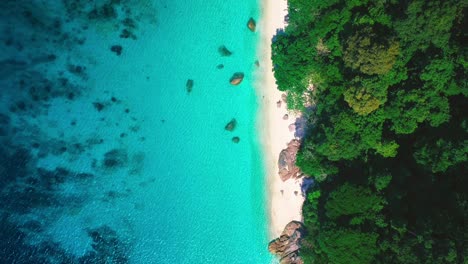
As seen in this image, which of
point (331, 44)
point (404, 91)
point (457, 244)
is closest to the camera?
point (457, 244)

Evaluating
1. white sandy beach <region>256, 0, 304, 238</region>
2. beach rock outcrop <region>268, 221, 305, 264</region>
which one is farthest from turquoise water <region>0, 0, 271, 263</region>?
beach rock outcrop <region>268, 221, 305, 264</region>

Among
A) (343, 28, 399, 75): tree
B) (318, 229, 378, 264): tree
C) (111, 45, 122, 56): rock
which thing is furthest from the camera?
(111, 45, 122, 56): rock

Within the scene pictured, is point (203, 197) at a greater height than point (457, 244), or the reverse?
point (203, 197)

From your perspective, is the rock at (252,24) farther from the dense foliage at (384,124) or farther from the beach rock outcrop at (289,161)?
the beach rock outcrop at (289,161)

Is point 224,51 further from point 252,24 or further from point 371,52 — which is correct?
point 371,52

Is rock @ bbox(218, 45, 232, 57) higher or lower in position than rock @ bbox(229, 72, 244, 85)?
higher

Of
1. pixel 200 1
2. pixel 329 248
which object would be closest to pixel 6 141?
pixel 200 1

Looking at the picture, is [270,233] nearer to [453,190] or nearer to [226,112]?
[226,112]

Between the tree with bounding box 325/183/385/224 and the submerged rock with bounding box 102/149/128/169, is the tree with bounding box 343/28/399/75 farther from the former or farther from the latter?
the submerged rock with bounding box 102/149/128/169
